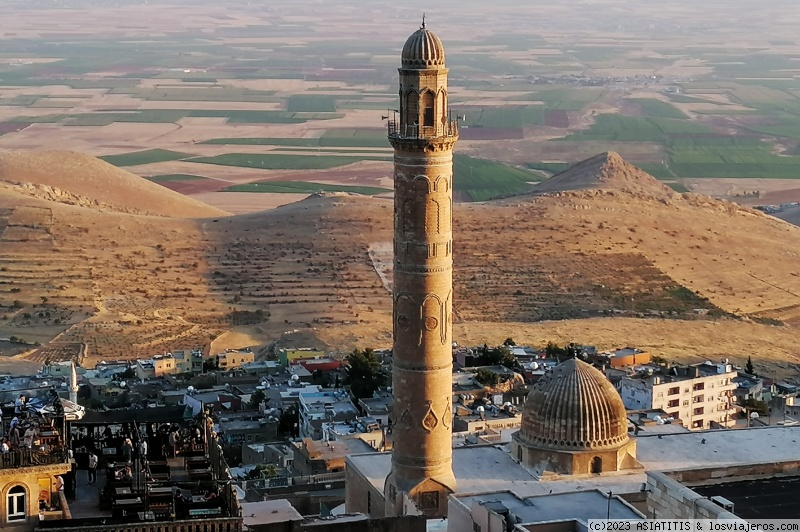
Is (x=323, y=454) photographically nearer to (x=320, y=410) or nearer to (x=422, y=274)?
(x=320, y=410)

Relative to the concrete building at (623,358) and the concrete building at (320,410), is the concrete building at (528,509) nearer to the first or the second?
the concrete building at (320,410)

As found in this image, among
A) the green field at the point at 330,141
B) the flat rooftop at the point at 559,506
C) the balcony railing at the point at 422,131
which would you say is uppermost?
the balcony railing at the point at 422,131

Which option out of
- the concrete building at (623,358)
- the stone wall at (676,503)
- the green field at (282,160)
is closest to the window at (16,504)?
the stone wall at (676,503)

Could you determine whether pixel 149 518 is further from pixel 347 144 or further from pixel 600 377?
pixel 347 144

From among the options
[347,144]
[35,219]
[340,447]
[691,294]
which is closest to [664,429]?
[340,447]

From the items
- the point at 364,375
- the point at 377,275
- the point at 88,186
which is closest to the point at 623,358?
the point at 364,375

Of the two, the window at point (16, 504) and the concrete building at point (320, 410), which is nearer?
the window at point (16, 504)
